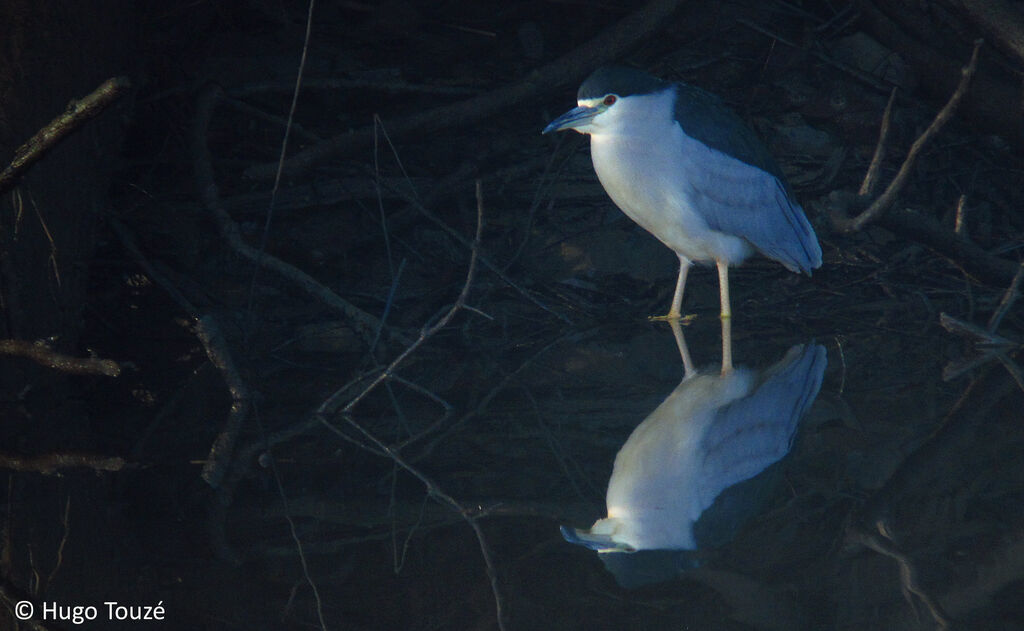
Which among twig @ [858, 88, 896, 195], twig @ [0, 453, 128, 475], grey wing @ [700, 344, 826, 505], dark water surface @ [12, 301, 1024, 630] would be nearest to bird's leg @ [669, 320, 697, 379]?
dark water surface @ [12, 301, 1024, 630]

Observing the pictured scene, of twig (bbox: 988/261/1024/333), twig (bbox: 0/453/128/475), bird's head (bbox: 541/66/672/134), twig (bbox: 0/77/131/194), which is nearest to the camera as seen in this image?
twig (bbox: 0/77/131/194)

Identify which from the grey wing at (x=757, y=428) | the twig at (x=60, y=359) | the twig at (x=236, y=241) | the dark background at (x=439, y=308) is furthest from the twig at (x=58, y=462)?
the grey wing at (x=757, y=428)

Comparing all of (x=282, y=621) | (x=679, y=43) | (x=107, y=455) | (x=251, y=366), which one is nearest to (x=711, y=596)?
(x=282, y=621)

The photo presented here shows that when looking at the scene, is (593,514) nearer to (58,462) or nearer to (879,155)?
(58,462)

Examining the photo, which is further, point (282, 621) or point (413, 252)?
point (413, 252)

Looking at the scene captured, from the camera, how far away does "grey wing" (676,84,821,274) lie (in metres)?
3.95

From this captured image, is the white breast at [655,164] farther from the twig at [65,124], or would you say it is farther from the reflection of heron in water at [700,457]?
the twig at [65,124]

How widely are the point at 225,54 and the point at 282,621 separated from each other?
148 inches

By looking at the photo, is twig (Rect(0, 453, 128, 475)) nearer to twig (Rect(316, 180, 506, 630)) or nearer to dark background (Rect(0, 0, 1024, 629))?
dark background (Rect(0, 0, 1024, 629))

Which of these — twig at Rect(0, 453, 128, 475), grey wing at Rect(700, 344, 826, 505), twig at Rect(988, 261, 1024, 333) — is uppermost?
twig at Rect(0, 453, 128, 475)

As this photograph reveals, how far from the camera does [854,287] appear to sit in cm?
462

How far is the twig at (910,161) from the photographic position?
10.5 ft

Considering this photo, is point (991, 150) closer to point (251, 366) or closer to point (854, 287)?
point (854, 287)

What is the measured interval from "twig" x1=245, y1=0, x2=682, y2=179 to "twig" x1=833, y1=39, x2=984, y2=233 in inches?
57.5
